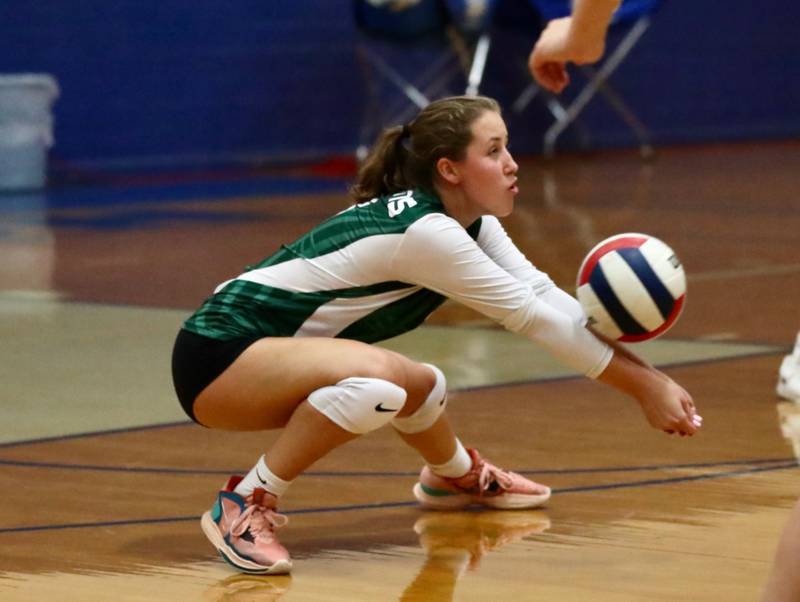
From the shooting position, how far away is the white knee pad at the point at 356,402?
10.8ft

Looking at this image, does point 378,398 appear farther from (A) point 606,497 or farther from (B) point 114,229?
(B) point 114,229

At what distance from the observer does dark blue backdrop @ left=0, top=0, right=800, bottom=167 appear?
12.4 metres

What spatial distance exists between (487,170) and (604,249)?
267 millimetres

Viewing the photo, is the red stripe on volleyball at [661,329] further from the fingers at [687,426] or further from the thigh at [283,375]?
the thigh at [283,375]

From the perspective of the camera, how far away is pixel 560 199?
1050cm

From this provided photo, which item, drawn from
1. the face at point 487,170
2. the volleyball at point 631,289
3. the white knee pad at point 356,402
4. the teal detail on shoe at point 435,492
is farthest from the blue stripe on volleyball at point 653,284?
the teal detail on shoe at point 435,492

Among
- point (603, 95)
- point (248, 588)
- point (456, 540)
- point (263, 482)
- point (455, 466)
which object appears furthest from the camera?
point (603, 95)

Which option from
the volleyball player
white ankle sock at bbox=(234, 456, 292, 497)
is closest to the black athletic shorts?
the volleyball player

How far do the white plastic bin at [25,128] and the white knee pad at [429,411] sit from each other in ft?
27.7

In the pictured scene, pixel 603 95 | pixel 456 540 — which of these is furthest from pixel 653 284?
pixel 603 95

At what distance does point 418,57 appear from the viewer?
13.5 m

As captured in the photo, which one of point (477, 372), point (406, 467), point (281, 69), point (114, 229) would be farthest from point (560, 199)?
point (406, 467)

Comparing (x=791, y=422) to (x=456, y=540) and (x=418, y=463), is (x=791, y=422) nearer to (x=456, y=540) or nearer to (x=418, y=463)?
(x=418, y=463)

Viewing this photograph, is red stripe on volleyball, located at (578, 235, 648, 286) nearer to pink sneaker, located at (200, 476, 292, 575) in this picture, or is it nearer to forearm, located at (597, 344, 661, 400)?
forearm, located at (597, 344, 661, 400)
